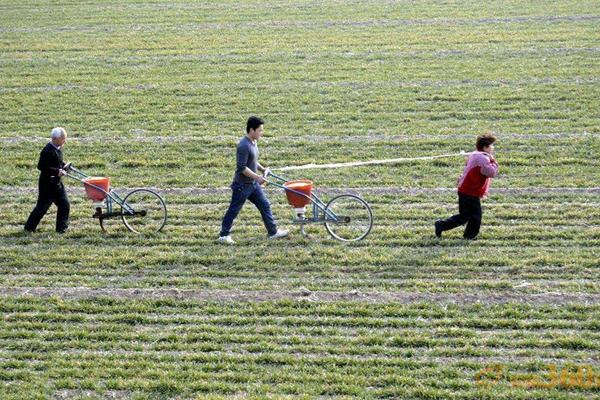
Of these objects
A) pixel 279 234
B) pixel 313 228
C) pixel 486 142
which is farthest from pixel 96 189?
pixel 486 142

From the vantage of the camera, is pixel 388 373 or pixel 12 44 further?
pixel 12 44

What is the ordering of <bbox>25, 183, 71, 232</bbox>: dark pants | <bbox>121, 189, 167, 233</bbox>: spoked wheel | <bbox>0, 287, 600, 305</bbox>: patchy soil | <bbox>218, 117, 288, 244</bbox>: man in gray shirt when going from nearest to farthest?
1. <bbox>0, 287, 600, 305</bbox>: patchy soil
2. <bbox>218, 117, 288, 244</bbox>: man in gray shirt
3. <bbox>25, 183, 71, 232</bbox>: dark pants
4. <bbox>121, 189, 167, 233</bbox>: spoked wheel

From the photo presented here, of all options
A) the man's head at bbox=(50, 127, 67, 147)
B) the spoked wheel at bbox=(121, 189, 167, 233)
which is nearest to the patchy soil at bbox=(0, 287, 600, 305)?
the spoked wheel at bbox=(121, 189, 167, 233)

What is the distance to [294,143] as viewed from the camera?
18594 mm

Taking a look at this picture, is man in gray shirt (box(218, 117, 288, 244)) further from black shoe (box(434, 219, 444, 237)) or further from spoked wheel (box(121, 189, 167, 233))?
black shoe (box(434, 219, 444, 237))

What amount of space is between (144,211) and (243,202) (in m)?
1.69

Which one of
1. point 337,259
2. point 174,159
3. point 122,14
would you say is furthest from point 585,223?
point 122,14

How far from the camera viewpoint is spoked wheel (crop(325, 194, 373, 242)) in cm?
1366

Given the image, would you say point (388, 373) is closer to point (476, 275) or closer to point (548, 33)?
point (476, 275)

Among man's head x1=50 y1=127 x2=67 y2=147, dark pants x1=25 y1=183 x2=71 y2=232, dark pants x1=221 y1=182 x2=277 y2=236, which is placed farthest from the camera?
dark pants x1=25 y1=183 x2=71 y2=232

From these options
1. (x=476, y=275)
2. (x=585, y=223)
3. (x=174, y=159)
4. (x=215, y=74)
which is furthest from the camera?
(x=215, y=74)

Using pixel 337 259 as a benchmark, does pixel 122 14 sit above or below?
above

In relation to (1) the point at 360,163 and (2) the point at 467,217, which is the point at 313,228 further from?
(1) the point at 360,163

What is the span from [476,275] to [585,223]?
277 cm
